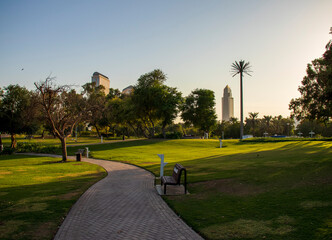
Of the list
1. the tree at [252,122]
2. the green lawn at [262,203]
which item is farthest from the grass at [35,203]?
the tree at [252,122]

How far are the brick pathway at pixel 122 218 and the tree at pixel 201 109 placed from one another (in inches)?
1987

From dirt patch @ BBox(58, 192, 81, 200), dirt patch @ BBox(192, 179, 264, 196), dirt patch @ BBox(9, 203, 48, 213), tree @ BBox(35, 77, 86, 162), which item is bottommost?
dirt patch @ BBox(58, 192, 81, 200)

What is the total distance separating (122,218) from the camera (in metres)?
6.52

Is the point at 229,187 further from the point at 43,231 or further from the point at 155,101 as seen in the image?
the point at 155,101

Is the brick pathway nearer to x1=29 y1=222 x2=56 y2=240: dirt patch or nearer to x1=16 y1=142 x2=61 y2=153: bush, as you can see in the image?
x1=29 y1=222 x2=56 y2=240: dirt patch

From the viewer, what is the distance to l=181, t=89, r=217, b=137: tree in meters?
60.0

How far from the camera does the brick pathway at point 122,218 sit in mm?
5469

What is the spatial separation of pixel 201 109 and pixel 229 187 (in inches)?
2012

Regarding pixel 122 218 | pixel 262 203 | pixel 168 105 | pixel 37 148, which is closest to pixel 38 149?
pixel 37 148

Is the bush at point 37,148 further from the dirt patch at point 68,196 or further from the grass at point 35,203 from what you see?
the dirt patch at point 68,196

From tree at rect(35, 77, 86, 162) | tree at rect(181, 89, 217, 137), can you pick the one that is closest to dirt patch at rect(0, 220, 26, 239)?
tree at rect(35, 77, 86, 162)

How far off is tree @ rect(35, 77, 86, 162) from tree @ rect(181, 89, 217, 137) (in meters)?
37.0

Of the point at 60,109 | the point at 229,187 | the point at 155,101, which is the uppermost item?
the point at 155,101

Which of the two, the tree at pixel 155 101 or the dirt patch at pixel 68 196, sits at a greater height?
the tree at pixel 155 101
